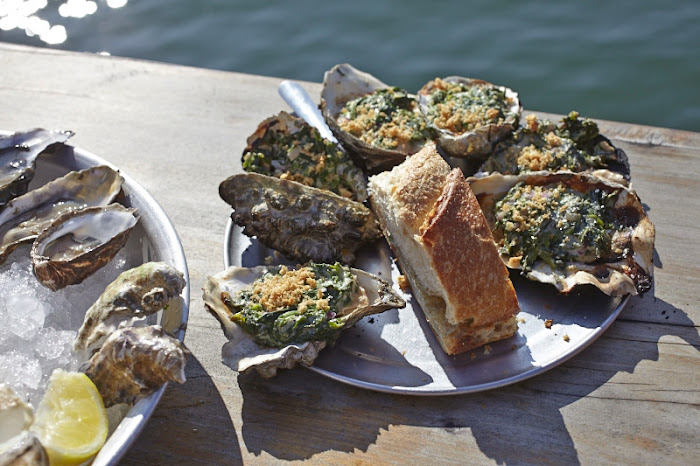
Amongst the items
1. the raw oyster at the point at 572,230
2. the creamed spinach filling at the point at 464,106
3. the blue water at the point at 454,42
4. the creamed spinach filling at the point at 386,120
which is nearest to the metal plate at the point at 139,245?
the creamed spinach filling at the point at 386,120

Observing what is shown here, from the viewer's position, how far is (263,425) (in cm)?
205

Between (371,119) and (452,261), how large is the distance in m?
1.00

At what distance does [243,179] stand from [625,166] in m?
1.54

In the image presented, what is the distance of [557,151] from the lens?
2664 millimetres

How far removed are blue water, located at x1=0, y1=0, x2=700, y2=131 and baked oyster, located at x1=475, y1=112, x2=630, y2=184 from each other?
2.08 metres

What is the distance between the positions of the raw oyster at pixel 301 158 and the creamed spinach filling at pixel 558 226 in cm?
61

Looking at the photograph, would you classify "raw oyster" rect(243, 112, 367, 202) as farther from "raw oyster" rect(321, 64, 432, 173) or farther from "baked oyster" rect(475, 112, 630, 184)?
"baked oyster" rect(475, 112, 630, 184)

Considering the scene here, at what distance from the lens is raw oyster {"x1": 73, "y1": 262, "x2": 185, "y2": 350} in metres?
1.86

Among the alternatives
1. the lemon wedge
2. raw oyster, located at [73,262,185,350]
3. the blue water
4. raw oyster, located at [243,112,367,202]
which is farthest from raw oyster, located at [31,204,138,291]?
the blue water

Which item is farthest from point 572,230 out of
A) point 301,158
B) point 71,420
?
point 71,420

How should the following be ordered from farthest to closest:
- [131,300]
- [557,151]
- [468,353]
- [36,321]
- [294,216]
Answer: [557,151], [294,216], [468,353], [36,321], [131,300]

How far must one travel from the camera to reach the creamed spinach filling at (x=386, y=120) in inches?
109

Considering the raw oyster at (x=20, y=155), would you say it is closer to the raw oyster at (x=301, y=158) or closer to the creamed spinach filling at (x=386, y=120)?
the raw oyster at (x=301, y=158)

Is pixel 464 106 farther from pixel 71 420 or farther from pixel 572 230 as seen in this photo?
pixel 71 420
